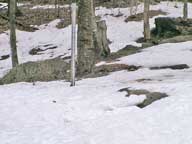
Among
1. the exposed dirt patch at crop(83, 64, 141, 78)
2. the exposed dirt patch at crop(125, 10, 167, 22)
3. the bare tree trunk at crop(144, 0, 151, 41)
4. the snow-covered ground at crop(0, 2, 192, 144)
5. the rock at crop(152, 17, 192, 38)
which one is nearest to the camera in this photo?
the snow-covered ground at crop(0, 2, 192, 144)

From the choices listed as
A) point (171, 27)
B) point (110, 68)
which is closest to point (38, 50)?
point (171, 27)

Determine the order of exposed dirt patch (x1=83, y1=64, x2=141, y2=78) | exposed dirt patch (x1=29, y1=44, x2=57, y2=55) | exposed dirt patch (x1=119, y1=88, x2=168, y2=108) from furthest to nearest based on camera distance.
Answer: exposed dirt patch (x1=29, y1=44, x2=57, y2=55) < exposed dirt patch (x1=83, y1=64, x2=141, y2=78) < exposed dirt patch (x1=119, y1=88, x2=168, y2=108)

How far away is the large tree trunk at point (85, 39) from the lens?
13.8 m

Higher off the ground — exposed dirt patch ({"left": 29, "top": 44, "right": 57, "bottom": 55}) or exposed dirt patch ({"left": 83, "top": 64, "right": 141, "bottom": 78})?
exposed dirt patch ({"left": 83, "top": 64, "right": 141, "bottom": 78})

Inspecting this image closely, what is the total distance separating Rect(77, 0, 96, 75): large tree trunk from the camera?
13.8m

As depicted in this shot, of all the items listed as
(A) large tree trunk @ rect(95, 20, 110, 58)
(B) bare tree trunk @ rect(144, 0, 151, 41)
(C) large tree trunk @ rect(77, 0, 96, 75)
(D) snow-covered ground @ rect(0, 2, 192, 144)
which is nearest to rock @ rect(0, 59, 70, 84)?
(C) large tree trunk @ rect(77, 0, 96, 75)

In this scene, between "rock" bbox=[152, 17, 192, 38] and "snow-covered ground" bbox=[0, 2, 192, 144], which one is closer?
→ "snow-covered ground" bbox=[0, 2, 192, 144]

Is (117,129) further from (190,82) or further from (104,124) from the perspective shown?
(190,82)

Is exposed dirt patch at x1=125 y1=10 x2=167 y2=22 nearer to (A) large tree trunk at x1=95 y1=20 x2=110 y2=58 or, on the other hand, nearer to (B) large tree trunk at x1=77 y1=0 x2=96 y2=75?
(A) large tree trunk at x1=95 y1=20 x2=110 y2=58

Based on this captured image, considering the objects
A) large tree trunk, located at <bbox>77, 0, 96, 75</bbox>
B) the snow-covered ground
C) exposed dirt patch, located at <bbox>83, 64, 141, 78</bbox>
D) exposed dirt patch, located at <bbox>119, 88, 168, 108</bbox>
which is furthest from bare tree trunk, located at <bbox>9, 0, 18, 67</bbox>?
exposed dirt patch, located at <bbox>119, 88, 168, 108</bbox>

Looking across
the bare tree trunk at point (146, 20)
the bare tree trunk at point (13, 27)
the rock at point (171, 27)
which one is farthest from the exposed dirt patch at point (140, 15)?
the bare tree trunk at point (13, 27)

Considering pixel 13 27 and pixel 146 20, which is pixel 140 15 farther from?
pixel 13 27

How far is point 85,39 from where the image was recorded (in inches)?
555

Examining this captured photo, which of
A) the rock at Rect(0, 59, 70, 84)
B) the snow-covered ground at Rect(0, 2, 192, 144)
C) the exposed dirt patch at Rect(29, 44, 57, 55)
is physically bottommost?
the exposed dirt patch at Rect(29, 44, 57, 55)
